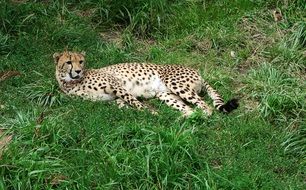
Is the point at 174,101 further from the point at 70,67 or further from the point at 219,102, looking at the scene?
the point at 70,67

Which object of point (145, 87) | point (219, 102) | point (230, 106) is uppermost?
point (230, 106)

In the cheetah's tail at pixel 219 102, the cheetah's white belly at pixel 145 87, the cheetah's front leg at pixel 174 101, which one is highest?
the cheetah's tail at pixel 219 102

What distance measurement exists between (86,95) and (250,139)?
2013 mm

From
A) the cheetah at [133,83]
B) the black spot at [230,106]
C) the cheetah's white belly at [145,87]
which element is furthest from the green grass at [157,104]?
the cheetah's white belly at [145,87]

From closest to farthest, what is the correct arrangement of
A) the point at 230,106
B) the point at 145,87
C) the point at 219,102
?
the point at 230,106 → the point at 219,102 → the point at 145,87

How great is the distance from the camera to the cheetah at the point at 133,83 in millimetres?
7285

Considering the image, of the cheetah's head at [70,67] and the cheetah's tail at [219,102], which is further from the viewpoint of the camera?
the cheetah's head at [70,67]

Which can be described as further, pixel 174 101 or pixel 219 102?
pixel 174 101

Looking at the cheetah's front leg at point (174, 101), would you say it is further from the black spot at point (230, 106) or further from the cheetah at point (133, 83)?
the black spot at point (230, 106)

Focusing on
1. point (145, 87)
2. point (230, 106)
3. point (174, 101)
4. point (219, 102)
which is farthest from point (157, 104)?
point (230, 106)

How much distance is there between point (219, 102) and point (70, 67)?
170 cm

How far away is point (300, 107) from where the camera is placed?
6559 mm

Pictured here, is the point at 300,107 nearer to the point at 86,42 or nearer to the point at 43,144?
the point at 43,144

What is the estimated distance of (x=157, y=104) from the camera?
7340mm
